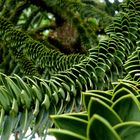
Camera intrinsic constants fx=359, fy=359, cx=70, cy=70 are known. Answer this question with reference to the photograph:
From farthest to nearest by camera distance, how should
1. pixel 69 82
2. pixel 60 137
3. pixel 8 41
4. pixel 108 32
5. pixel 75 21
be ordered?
pixel 75 21
pixel 8 41
pixel 108 32
pixel 69 82
pixel 60 137

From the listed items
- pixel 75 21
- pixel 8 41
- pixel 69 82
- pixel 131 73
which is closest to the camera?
pixel 131 73

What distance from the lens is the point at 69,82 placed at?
0.57 meters

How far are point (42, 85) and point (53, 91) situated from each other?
0.07 ft

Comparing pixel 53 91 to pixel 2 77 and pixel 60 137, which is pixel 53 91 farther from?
pixel 60 137

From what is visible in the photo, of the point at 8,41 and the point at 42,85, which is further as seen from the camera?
the point at 8,41

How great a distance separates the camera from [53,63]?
30.8 inches

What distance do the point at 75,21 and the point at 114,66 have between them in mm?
473

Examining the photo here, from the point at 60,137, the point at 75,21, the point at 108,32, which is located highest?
the point at 75,21

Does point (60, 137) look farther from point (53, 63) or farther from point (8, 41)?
point (8, 41)

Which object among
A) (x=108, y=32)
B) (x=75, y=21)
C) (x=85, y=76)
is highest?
(x=75, y=21)

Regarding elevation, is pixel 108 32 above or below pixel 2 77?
above

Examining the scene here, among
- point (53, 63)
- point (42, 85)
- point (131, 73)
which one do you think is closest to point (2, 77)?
point (42, 85)

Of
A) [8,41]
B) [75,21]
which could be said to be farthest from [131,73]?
[75,21]

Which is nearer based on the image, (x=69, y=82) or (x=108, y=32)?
(x=69, y=82)
